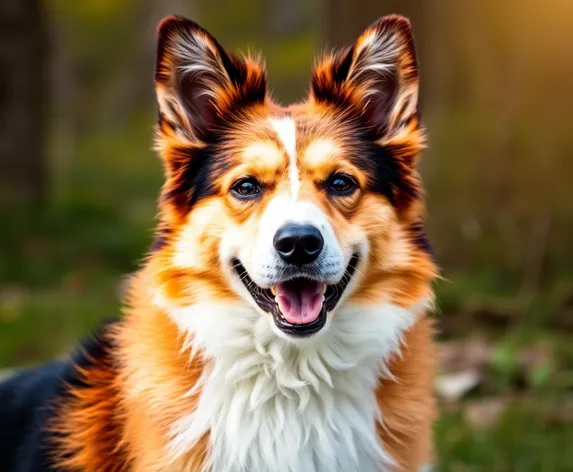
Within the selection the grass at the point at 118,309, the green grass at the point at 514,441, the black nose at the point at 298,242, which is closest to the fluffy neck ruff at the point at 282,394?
the black nose at the point at 298,242

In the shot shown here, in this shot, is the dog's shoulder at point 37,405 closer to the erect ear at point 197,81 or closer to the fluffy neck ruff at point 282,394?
the fluffy neck ruff at point 282,394

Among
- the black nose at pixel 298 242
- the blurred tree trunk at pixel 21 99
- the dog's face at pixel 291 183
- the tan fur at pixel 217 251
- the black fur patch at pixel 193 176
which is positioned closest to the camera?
the black nose at pixel 298 242

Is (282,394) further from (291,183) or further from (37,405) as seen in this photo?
(37,405)

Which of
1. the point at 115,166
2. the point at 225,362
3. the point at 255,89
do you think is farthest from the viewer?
the point at 115,166

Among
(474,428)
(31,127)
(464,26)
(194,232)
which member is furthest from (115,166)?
(194,232)

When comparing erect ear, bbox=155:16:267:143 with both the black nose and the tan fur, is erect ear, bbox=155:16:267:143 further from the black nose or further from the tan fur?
the black nose

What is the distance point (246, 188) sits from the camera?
3352 millimetres

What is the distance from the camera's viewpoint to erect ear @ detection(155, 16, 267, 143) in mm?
3373

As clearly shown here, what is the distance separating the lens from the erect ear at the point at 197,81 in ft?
11.1

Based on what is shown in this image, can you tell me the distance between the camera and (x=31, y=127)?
10.9 m

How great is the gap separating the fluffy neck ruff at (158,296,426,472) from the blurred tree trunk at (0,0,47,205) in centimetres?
792

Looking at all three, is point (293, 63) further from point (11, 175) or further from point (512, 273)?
point (512, 273)

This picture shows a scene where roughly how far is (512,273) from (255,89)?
402 cm

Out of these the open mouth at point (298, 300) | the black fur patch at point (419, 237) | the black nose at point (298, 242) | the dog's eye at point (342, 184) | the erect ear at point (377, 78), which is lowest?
the open mouth at point (298, 300)
